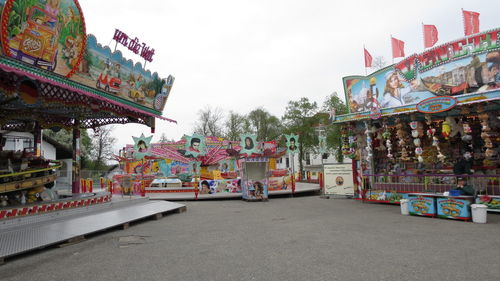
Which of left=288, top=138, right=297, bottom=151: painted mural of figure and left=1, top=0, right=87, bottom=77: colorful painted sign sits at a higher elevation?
left=1, top=0, right=87, bottom=77: colorful painted sign

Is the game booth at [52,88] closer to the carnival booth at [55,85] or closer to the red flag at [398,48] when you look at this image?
the carnival booth at [55,85]

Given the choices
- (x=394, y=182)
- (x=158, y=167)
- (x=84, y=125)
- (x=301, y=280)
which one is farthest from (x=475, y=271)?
(x=158, y=167)

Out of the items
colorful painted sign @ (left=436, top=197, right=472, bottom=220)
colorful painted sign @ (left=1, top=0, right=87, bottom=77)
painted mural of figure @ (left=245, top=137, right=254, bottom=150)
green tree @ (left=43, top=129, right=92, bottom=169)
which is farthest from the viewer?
green tree @ (left=43, top=129, right=92, bottom=169)

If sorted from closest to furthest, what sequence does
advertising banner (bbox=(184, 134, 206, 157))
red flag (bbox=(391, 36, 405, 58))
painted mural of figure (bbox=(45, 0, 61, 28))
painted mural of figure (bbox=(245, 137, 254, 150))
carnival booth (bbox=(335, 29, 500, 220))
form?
painted mural of figure (bbox=(45, 0, 61, 28)) → carnival booth (bbox=(335, 29, 500, 220)) → red flag (bbox=(391, 36, 405, 58)) → advertising banner (bbox=(184, 134, 206, 157)) → painted mural of figure (bbox=(245, 137, 254, 150))

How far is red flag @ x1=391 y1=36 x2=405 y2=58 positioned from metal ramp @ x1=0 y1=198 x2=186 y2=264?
12.3 meters

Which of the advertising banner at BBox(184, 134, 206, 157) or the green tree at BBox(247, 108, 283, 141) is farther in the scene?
the green tree at BBox(247, 108, 283, 141)

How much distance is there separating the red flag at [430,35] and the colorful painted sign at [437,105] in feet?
14.6

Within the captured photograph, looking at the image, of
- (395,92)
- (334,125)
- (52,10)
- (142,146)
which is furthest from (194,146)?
(334,125)

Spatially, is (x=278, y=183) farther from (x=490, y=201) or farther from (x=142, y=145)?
(x=490, y=201)

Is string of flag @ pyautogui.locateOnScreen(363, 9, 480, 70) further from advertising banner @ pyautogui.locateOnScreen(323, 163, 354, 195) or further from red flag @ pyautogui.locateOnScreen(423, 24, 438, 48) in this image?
advertising banner @ pyautogui.locateOnScreen(323, 163, 354, 195)

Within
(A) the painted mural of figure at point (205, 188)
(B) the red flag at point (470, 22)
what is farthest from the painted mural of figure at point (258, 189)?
(B) the red flag at point (470, 22)

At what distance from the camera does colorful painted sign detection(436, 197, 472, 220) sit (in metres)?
8.49

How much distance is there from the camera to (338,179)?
1540 centimetres

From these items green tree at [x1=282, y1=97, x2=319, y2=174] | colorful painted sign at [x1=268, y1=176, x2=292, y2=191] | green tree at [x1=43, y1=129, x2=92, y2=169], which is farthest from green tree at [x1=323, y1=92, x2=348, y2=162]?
green tree at [x1=43, y1=129, x2=92, y2=169]
